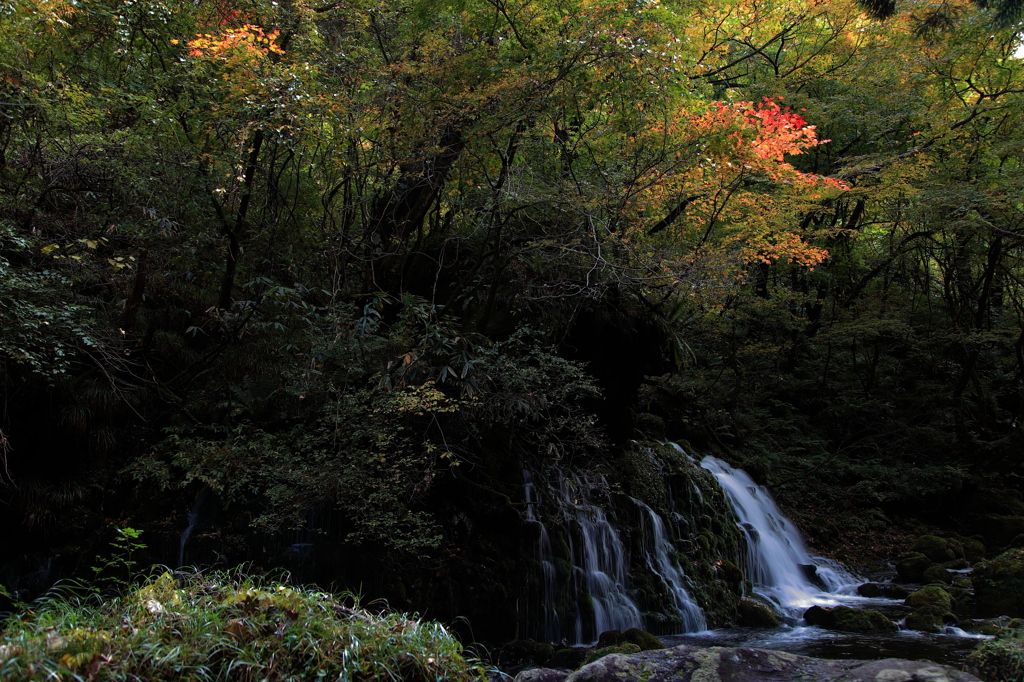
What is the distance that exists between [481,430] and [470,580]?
2.01 meters

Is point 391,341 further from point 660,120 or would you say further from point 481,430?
point 660,120

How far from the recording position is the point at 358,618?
10.8 feet

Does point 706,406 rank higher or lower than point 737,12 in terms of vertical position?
lower

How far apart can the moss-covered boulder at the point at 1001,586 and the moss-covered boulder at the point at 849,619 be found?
1.52m

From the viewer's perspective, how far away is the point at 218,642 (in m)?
2.70

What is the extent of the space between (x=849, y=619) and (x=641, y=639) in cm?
366

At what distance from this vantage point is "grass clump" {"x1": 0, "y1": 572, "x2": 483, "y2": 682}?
2.40m

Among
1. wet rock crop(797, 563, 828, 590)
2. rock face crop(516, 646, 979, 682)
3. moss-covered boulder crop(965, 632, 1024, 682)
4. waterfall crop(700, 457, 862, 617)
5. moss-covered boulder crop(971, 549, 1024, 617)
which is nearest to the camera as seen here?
rock face crop(516, 646, 979, 682)

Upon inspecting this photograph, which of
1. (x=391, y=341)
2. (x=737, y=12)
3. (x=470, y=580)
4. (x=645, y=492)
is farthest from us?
(x=737, y=12)

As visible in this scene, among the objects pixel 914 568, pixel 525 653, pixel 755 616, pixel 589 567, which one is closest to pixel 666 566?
pixel 755 616

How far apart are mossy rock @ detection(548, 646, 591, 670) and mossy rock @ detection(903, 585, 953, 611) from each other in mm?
5943

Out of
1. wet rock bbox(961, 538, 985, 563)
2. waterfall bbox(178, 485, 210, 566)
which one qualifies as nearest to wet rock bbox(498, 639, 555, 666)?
waterfall bbox(178, 485, 210, 566)

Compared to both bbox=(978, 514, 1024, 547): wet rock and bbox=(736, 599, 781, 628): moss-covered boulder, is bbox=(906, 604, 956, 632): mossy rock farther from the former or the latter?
bbox=(978, 514, 1024, 547): wet rock

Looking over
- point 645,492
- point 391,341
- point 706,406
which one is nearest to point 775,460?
point 706,406
